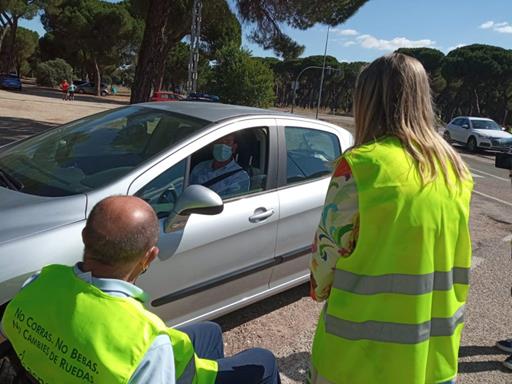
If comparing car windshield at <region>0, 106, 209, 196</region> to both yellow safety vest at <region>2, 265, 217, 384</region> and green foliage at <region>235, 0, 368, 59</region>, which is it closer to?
yellow safety vest at <region>2, 265, 217, 384</region>

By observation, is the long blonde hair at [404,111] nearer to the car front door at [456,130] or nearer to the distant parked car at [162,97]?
the car front door at [456,130]

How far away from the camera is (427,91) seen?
1.58m

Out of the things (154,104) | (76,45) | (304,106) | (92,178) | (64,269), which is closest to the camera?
(64,269)

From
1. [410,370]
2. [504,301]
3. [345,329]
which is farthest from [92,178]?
[504,301]

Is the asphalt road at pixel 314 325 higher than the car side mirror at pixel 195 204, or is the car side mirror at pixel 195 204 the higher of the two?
the car side mirror at pixel 195 204

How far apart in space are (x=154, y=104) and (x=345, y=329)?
2519mm

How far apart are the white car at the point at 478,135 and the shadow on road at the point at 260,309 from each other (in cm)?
1896

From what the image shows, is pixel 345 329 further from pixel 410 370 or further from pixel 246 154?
pixel 246 154

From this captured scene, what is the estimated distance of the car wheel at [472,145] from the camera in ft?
70.1

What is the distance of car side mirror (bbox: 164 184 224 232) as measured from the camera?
95.7 inches

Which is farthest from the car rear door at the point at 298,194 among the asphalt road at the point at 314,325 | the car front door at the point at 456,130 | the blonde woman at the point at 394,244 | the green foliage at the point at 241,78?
the green foliage at the point at 241,78

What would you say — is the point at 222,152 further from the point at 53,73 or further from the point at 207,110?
the point at 53,73

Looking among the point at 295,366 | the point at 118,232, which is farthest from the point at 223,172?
the point at 118,232

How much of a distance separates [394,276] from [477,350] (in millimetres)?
2526
